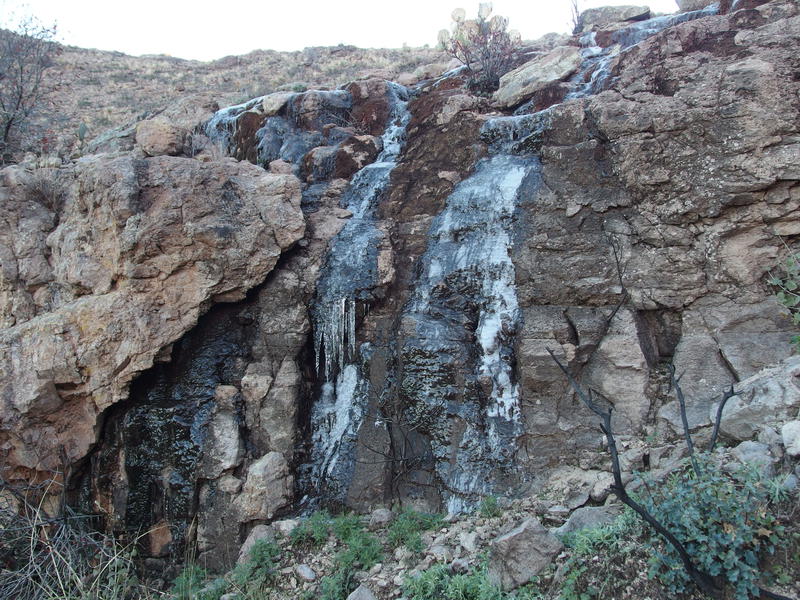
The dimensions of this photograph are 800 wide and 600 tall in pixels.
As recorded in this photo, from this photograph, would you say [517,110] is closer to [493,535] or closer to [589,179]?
[589,179]

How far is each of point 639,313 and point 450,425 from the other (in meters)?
2.42

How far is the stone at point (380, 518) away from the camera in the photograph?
5496mm

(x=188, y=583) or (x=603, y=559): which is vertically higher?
(x=603, y=559)

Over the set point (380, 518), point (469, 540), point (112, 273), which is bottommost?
point (380, 518)

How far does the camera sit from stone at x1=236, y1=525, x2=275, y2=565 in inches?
216

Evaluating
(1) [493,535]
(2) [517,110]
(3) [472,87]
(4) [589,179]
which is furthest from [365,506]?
(3) [472,87]

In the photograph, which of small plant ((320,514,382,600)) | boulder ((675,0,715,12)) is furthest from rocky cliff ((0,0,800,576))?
boulder ((675,0,715,12))

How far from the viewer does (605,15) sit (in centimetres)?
1277

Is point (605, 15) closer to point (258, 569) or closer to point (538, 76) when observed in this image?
point (538, 76)

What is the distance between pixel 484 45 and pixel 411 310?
7440 millimetres

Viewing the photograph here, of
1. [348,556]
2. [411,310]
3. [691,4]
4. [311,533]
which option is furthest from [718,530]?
[691,4]

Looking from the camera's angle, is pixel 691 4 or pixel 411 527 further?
pixel 691 4

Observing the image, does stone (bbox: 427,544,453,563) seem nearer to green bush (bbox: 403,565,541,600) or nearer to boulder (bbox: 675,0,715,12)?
green bush (bbox: 403,565,541,600)

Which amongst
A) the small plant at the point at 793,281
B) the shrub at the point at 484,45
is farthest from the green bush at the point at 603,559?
the shrub at the point at 484,45
